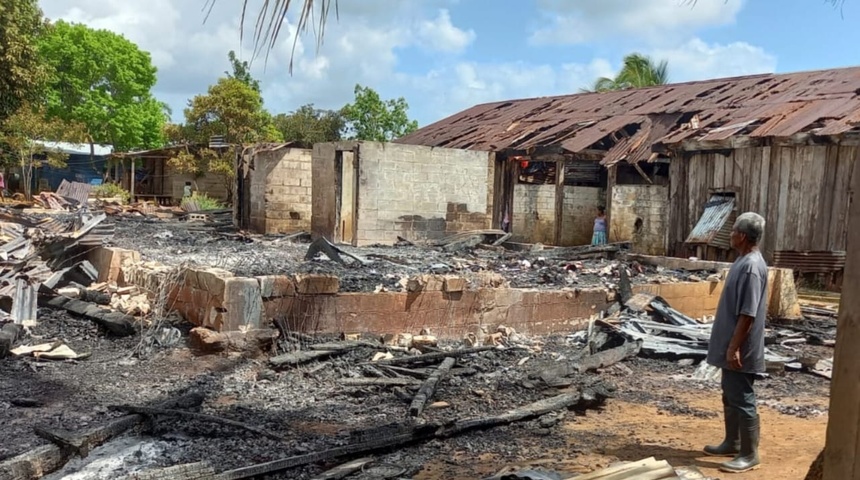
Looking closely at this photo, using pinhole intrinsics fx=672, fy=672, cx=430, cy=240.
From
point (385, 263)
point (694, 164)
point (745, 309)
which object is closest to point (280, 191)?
point (385, 263)

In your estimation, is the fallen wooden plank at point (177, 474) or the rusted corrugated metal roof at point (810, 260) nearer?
the fallen wooden plank at point (177, 474)

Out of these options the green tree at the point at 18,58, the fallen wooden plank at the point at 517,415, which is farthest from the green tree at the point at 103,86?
the fallen wooden plank at the point at 517,415

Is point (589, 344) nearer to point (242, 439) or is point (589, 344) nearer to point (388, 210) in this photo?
point (242, 439)

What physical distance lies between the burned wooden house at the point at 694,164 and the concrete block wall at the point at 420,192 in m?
2.41

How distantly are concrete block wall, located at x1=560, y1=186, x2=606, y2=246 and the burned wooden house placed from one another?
0.03 metres

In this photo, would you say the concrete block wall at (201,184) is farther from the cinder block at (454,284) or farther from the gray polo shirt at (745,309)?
the gray polo shirt at (745,309)

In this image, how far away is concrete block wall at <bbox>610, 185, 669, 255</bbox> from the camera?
57.8 feet

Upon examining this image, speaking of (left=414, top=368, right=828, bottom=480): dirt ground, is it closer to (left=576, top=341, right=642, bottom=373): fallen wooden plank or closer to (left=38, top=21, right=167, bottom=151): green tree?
(left=576, top=341, right=642, bottom=373): fallen wooden plank

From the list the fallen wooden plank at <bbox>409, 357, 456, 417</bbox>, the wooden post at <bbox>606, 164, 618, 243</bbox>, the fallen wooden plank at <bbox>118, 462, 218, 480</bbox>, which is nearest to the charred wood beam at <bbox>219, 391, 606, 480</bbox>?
the fallen wooden plank at <bbox>118, 462, 218, 480</bbox>

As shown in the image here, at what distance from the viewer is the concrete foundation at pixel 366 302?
23.9ft

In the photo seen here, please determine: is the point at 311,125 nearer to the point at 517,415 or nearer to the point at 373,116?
the point at 373,116

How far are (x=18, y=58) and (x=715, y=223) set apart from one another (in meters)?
18.8

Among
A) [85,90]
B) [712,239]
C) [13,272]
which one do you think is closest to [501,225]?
[712,239]

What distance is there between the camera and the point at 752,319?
4.35 metres
